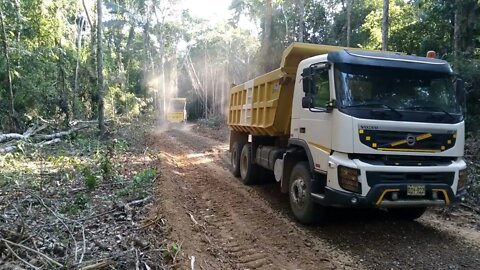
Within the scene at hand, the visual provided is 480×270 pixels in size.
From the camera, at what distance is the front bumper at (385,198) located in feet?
16.8

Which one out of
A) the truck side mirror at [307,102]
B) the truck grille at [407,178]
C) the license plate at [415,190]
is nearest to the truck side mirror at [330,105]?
the truck side mirror at [307,102]

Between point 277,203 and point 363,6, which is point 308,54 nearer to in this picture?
point 277,203

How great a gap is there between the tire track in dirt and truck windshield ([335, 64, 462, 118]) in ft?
6.74

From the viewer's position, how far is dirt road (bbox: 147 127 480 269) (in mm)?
4929

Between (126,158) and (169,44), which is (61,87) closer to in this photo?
(126,158)

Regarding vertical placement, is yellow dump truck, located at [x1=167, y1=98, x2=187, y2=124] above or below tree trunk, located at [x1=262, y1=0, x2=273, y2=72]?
below

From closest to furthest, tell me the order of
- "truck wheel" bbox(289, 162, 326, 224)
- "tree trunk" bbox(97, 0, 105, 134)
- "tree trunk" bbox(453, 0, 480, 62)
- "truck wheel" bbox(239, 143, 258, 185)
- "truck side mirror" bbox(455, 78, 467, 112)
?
"truck side mirror" bbox(455, 78, 467, 112) < "truck wheel" bbox(289, 162, 326, 224) < "truck wheel" bbox(239, 143, 258, 185) < "tree trunk" bbox(453, 0, 480, 62) < "tree trunk" bbox(97, 0, 105, 134)

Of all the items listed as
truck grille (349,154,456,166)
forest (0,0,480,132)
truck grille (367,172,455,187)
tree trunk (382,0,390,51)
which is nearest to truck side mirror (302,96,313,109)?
truck grille (349,154,456,166)

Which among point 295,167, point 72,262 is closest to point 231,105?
point 295,167

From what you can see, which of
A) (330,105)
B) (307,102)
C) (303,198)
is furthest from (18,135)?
(330,105)

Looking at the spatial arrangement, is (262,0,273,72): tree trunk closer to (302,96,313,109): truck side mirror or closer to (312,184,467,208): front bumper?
(302,96,313,109): truck side mirror

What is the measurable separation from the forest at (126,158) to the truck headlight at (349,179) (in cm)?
86

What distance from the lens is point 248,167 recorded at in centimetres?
957

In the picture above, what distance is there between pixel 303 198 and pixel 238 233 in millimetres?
1174
